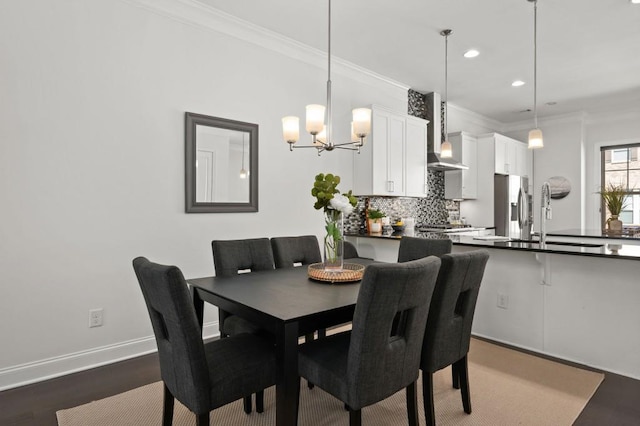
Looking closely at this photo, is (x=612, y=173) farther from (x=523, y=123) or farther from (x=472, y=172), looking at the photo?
(x=472, y=172)

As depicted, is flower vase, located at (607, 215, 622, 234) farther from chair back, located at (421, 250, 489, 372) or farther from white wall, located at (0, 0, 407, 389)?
white wall, located at (0, 0, 407, 389)

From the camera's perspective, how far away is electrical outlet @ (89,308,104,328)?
2.79 meters

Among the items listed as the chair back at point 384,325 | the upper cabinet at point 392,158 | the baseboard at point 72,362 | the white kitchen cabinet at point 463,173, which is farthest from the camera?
the white kitchen cabinet at point 463,173

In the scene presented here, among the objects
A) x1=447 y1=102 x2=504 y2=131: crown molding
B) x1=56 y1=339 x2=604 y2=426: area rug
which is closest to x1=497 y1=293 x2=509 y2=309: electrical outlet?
x1=56 y1=339 x2=604 y2=426: area rug

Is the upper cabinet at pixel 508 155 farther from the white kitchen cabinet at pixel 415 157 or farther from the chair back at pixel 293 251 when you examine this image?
the chair back at pixel 293 251

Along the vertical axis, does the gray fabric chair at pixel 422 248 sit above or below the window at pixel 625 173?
below

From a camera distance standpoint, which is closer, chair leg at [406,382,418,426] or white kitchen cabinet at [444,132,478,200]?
chair leg at [406,382,418,426]

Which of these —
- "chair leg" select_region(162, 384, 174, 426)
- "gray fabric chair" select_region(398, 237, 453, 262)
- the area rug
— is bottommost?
the area rug

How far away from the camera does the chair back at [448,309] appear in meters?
1.92

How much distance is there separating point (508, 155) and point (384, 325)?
19.2 feet

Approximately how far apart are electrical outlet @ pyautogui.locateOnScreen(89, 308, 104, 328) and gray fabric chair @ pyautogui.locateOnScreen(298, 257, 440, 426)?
1818mm

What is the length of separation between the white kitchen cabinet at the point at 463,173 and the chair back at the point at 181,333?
5.26 metres

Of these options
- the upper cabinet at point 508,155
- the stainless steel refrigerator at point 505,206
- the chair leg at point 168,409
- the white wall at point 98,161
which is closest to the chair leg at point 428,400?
the chair leg at point 168,409

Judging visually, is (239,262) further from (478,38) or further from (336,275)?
(478,38)
